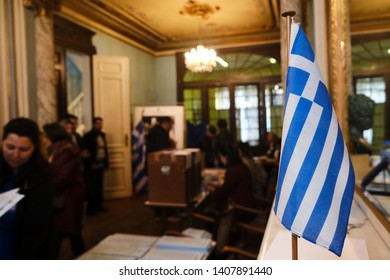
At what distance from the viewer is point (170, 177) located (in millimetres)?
3098

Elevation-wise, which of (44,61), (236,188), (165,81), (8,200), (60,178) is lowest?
(236,188)

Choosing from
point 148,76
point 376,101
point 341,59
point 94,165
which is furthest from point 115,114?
point 376,101

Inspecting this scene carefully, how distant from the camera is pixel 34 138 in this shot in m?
1.54

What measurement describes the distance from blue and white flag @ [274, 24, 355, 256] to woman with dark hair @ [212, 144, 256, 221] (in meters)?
2.13

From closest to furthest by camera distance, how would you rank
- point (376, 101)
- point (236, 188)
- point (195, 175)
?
point (376, 101) < point (236, 188) < point (195, 175)

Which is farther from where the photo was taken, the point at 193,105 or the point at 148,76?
the point at 148,76

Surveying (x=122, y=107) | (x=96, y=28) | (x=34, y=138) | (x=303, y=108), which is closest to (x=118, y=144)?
(x=122, y=107)

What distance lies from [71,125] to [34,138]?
3.08 metres

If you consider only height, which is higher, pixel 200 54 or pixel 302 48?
pixel 200 54

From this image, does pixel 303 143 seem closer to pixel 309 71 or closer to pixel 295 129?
pixel 295 129

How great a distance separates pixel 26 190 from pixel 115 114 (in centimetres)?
432

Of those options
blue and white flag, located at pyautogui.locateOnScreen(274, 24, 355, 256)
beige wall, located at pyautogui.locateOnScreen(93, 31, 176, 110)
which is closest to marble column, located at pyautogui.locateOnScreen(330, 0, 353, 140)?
blue and white flag, located at pyautogui.locateOnScreen(274, 24, 355, 256)

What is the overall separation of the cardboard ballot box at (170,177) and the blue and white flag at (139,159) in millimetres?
2884

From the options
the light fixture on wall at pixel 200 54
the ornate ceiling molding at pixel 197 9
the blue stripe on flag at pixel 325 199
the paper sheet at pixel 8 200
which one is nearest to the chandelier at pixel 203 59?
the light fixture on wall at pixel 200 54
